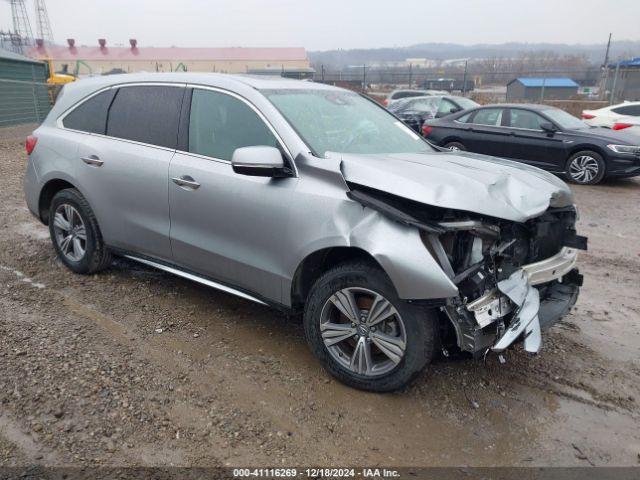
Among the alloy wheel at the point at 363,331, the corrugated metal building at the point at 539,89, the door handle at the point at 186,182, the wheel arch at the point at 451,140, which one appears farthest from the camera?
the corrugated metal building at the point at 539,89

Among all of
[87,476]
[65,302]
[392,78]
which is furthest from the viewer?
[392,78]

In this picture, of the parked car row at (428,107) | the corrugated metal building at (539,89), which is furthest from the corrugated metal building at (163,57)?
the parked car row at (428,107)

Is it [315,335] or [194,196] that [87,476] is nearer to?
[315,335]

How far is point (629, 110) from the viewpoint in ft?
45.2

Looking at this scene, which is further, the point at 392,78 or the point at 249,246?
the point at 392,78

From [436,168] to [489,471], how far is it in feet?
5.52

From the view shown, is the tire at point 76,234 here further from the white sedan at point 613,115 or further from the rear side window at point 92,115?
the white sedan at point 613,115

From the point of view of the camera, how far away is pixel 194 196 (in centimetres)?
362

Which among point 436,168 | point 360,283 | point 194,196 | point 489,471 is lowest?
point 489,471

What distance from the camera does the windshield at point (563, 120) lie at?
984 centimetres

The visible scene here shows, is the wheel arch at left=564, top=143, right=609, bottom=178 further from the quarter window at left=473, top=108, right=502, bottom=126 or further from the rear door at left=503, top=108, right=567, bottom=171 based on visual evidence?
the quarter window at left=473, top=108, right=502, bottom=126

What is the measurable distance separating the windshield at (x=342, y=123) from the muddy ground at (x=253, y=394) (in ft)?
4.69

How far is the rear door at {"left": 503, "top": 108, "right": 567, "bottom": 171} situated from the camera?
9.69 meters

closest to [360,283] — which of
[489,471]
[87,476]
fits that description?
[489,471]
